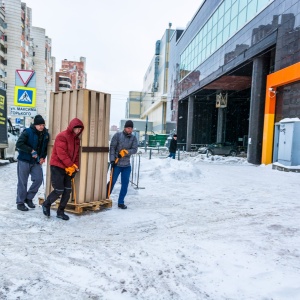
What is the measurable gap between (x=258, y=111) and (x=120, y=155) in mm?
15118

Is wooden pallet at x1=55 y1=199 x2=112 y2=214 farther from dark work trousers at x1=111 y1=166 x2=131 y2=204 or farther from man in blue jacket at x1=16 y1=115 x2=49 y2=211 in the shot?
man in blue jacket at x1=16 y1=115 x2=49 y2=211

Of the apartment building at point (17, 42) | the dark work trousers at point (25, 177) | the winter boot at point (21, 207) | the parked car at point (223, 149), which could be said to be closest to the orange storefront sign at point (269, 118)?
the parked car at point (223, 149)

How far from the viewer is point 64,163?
4680 mm

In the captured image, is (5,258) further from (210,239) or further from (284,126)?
(284,126)

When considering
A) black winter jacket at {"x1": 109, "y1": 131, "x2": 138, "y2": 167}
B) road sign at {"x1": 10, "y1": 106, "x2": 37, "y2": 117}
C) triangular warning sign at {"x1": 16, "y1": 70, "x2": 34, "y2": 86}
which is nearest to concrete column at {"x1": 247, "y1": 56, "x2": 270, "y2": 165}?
road sign at {"x1": 10, "y1": 106, "x2": 37, "y2": 117}

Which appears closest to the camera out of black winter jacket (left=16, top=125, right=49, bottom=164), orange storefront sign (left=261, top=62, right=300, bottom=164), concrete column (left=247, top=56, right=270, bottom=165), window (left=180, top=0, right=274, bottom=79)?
black winter jacket (left=16, top=125, right=49, bottom=164)

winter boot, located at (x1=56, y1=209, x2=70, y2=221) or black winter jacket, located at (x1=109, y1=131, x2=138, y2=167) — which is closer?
winter boot, located at (x1=56, y1=209, x2=70, y2=221)

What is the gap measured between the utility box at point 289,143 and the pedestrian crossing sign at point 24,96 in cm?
1142

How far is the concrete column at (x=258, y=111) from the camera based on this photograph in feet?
60.5

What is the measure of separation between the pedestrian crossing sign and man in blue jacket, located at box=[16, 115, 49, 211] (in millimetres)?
4272

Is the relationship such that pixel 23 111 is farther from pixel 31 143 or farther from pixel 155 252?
pixel 155 252

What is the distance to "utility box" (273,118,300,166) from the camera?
13.4 meters

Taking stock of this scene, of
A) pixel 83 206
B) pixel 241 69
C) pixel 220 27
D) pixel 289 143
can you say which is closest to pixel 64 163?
pixel 83 206

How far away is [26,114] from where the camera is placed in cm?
917
